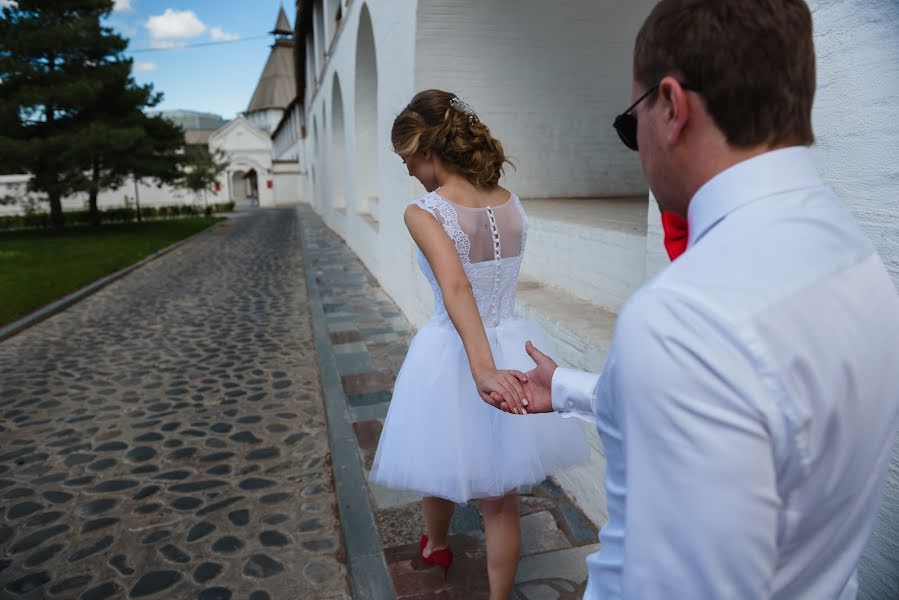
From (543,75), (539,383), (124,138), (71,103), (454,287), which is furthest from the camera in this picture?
(71,103)

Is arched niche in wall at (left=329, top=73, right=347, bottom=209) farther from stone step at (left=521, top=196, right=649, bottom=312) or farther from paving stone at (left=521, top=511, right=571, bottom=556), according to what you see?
paving stone at (left=521, top=511, right=571, bottom=556)

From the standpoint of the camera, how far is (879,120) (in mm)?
1692

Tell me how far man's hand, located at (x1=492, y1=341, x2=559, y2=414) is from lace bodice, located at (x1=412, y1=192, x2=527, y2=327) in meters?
0.70

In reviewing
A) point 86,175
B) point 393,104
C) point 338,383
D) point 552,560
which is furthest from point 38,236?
point 552,560

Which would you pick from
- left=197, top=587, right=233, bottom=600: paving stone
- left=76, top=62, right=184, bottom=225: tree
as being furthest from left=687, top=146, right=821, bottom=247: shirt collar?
left=76, top=62, right=184, bottom=225: tree

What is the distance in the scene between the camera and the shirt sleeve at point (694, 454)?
65 cm

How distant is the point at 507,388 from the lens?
5.35ft

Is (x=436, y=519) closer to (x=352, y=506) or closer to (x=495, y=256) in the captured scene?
(x=352, y=506)

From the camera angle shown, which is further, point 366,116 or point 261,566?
point 366,116

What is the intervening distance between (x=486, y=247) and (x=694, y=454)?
158cm

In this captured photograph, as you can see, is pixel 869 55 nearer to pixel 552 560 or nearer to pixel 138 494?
pixel 552 560

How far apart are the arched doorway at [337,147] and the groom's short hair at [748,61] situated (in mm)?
15857

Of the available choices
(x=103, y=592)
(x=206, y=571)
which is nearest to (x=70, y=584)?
(x=103, y=592)

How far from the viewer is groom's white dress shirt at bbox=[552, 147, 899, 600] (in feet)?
2.16
